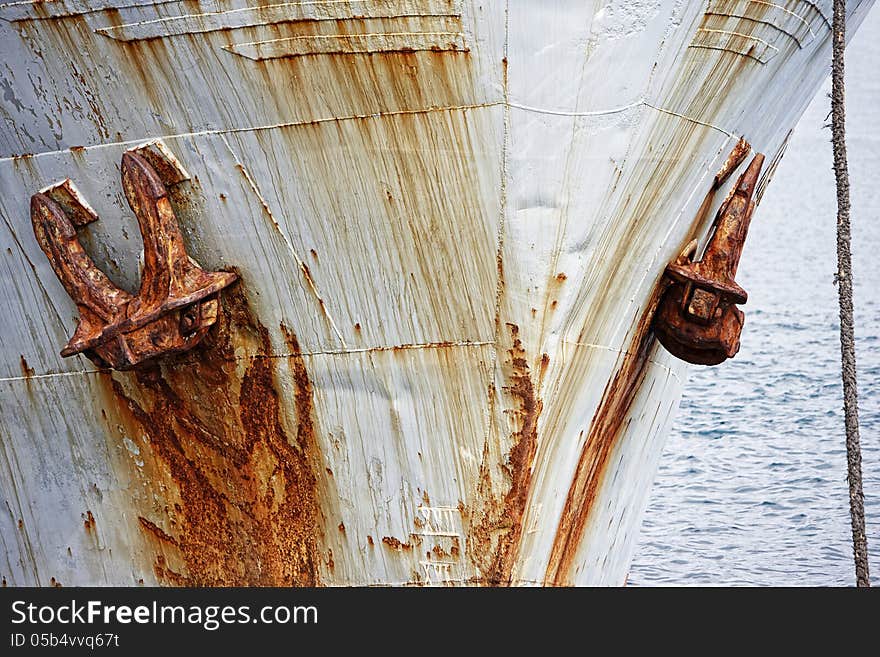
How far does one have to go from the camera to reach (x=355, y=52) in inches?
117

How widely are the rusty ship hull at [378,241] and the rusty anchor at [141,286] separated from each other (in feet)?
0.26

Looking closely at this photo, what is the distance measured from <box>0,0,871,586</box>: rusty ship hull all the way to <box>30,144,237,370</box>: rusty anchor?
79 millimetres

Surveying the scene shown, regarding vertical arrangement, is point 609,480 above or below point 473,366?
below

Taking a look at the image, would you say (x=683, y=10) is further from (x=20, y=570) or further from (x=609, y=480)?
(x=20, y=570)

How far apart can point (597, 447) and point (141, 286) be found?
147 centimetres

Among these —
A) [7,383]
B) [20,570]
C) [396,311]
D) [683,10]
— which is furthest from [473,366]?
[20,570]

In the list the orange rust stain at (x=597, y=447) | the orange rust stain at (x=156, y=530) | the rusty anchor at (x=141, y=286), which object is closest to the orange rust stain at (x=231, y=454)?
the orange rust stain at (x=156, y=530)

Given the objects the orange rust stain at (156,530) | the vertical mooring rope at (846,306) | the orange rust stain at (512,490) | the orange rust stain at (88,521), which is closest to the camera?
the orange rust stain at (512,490)

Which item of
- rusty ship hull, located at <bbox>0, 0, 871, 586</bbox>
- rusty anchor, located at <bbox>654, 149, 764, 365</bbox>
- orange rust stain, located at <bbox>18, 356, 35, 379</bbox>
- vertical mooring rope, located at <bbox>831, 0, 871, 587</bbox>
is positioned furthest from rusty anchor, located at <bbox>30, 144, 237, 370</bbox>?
vertical mooring rope, located at <bbox>831, 0, 871, 587</bbox>

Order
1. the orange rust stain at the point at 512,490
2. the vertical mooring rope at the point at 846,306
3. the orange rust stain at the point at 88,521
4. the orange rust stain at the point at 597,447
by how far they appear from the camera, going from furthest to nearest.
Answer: the orange rust stain at the point at 88,521 → the orange rust stain at the point at 597,447 → the vertical mooring rope at the point at 846,306 → the orange rust stain at the point at 512,490

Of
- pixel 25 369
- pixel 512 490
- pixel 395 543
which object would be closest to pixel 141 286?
pixel 25 369

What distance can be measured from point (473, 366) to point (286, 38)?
0.97m

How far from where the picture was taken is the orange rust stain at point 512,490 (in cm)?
322

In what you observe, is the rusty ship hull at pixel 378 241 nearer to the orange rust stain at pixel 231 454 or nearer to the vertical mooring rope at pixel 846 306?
the orange rust stain at pixel 231 454
